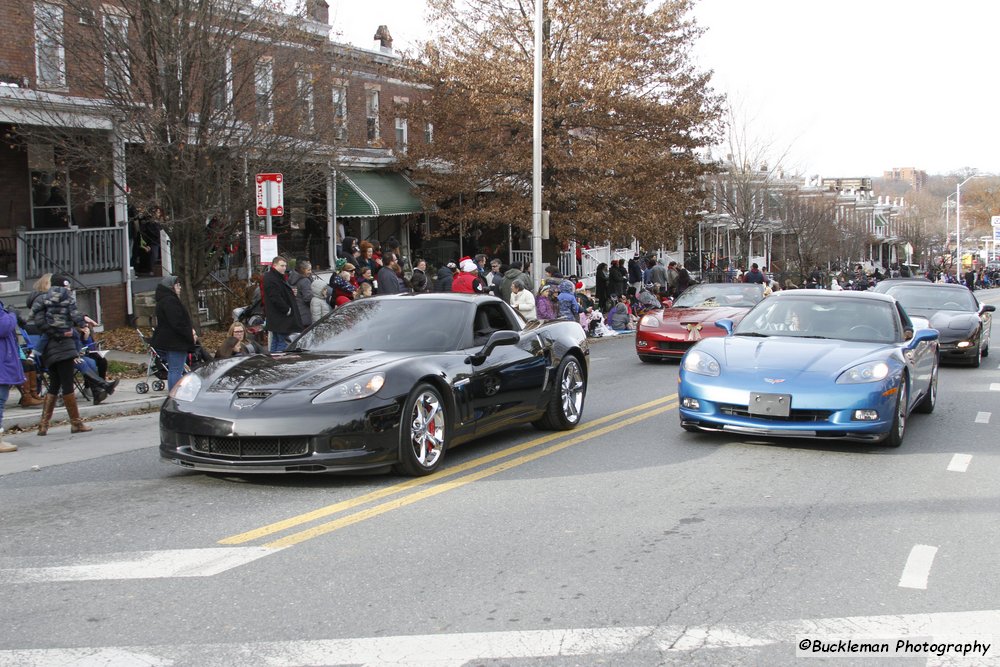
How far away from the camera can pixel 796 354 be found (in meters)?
9.07

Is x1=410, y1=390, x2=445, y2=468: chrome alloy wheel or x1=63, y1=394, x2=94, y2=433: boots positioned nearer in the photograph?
x1=410, y1=390, x2=445, y2=468: chrome alloy wheel

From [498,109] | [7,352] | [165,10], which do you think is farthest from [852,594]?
[498,109]

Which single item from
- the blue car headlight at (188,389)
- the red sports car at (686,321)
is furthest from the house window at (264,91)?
the blue car headlight at (188,389)

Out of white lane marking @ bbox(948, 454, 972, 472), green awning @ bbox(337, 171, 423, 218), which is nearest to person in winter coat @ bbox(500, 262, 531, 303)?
green awning @ bbox(337, 171, 423, 218)

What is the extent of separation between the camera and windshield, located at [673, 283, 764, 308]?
1758cm

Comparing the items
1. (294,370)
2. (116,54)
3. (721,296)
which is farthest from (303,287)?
(294,370)

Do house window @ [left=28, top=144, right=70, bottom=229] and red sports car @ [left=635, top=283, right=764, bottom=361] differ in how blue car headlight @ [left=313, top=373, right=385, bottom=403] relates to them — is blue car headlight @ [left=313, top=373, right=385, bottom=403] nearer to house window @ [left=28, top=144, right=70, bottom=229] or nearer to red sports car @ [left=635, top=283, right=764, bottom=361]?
red sports car @ [left=635, top=283, right=764, bottom=361]

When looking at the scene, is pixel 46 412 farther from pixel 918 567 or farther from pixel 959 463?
pixel 959 463

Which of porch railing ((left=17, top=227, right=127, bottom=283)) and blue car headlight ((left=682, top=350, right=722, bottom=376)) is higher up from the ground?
porch railing ((left=17, top=227, right=127, bottom=283))

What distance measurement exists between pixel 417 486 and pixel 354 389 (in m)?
0.84

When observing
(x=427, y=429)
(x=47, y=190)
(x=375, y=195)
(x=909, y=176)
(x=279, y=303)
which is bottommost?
(x=427, y=429)

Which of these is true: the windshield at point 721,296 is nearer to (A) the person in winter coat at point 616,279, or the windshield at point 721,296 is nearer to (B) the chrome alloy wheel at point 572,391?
(B) the chrome alloy wheel at point 572,391

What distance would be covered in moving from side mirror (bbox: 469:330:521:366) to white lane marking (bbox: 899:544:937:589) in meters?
3.79

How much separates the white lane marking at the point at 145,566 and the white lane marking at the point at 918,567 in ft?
11.2
